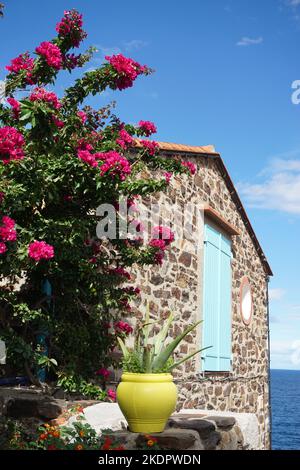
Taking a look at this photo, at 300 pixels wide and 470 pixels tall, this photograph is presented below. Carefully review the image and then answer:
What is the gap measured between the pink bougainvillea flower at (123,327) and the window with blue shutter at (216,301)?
A: 7.63ft

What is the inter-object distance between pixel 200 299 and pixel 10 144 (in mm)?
4627

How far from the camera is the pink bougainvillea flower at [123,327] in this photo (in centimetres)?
667

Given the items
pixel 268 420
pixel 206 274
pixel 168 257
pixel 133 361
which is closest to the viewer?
pixel 133 361

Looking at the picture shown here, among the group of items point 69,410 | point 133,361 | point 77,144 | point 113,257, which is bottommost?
point 69,410

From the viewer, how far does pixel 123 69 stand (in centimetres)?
599

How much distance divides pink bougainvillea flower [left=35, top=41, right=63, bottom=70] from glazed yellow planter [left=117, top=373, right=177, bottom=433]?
3.08 meters

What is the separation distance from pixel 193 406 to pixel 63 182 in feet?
13.7

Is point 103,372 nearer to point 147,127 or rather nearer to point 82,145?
point 82,145

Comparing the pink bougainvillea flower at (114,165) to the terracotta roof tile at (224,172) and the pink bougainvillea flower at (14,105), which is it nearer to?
the pink bougainvillea flower at (14,105)

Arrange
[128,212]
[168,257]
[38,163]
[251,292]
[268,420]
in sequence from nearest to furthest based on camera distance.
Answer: [38,163], [128,212], [168,257], [251,292], [268,420]

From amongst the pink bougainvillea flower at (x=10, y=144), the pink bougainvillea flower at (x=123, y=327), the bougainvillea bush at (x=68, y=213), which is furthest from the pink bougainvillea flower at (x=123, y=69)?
the pink bougainvillea flower at (x=123, y=327)

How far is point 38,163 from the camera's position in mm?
5449
